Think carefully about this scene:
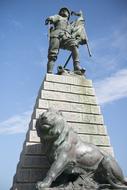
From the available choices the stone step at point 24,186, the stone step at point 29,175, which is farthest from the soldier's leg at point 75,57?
the stone step at point 24,186

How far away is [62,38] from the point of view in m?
11.4

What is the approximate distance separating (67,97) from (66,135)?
2670 mm

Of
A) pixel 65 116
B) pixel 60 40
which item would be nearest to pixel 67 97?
pixel 65 116

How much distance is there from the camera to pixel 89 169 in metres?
7.58

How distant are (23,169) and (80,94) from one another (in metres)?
3.49

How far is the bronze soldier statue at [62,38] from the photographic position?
11164 mm

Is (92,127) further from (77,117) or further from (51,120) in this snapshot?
(51,120)

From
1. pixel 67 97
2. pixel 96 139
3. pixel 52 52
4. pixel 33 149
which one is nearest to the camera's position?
pixel 33 149

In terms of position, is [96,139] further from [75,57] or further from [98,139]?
[75,57]

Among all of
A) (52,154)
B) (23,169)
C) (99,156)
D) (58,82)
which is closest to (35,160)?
(23,169)

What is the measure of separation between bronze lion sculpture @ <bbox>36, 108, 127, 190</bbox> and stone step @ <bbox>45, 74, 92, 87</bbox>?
2819 millimetres

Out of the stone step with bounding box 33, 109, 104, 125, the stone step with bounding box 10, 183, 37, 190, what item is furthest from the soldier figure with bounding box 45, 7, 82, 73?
the stone step with bounding box 10, 183, 37, 190

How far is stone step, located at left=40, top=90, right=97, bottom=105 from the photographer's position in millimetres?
9820

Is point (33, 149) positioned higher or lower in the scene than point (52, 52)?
lower
